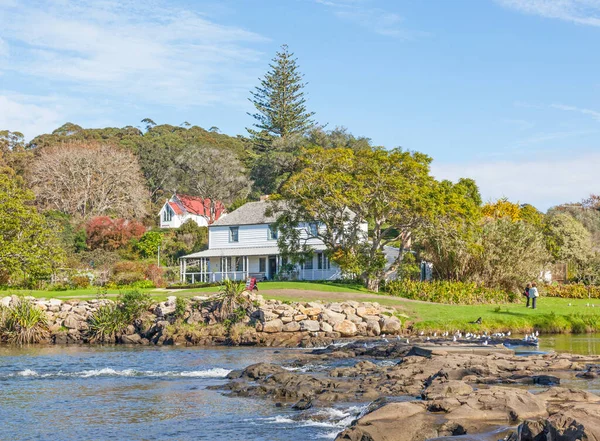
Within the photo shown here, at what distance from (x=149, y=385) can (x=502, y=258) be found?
30488 millimetres

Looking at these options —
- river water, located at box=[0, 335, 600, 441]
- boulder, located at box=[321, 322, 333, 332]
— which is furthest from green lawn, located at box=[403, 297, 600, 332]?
river water, located at box=[0, 335, 600, 441]

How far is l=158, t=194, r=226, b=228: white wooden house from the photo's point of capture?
85812 mm

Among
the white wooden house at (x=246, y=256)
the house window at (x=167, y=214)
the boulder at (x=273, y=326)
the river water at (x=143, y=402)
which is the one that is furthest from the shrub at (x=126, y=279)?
the house window at (x=167, y=214)

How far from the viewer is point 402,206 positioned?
1750 inches

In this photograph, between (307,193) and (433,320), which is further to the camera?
(307,193)

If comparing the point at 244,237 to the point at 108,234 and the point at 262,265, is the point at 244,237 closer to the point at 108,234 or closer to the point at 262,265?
the point at 262,265

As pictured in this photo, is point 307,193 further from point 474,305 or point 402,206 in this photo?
point 474,305

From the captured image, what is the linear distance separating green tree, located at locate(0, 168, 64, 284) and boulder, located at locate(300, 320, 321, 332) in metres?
14.9

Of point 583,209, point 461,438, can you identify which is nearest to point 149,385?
point 461,438

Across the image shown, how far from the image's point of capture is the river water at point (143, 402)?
14.9 metres

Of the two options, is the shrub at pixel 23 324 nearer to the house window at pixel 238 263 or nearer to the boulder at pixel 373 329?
the boulder at pixel 373 329

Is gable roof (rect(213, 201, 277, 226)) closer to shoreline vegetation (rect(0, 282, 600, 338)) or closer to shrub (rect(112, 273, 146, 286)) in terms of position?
shrub (rect(112, 273, 146, 286))

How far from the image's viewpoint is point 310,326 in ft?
111

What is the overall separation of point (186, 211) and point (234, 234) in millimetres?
28295
